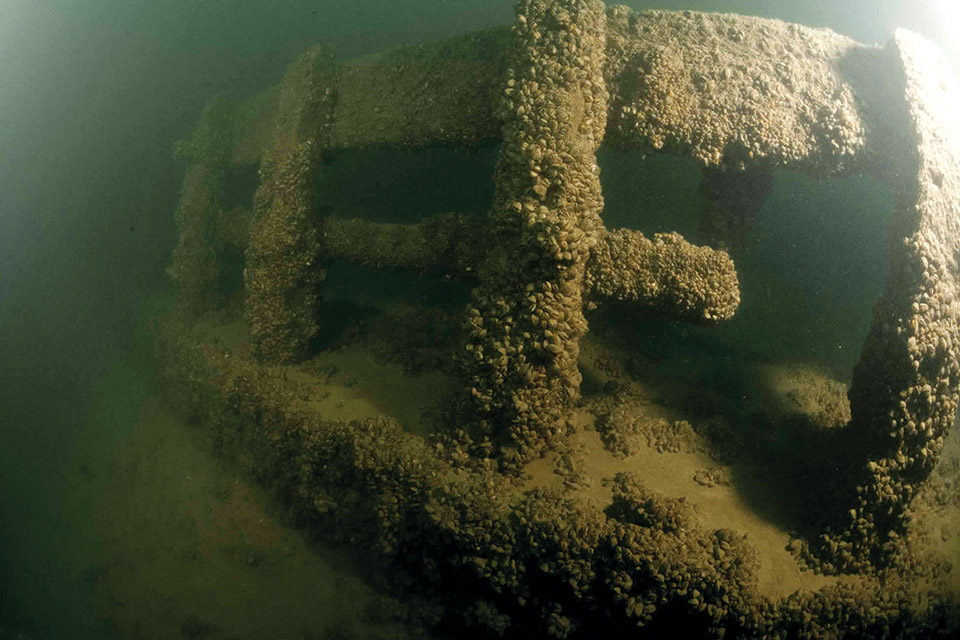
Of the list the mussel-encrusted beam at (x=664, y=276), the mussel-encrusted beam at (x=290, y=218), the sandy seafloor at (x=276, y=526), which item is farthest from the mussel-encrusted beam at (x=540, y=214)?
the mussel-encrusted beam at (x=290, y=218)

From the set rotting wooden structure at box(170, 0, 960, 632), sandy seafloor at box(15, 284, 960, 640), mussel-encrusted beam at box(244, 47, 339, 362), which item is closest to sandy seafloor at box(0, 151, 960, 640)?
sandy seafloor at box(15, 284, 960, 640)

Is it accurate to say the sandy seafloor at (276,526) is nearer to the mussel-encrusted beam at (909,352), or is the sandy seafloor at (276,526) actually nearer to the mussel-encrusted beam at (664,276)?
the mussel-encrusted beam at (909,352)

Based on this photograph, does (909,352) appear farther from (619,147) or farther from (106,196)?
Answer: (106,196)

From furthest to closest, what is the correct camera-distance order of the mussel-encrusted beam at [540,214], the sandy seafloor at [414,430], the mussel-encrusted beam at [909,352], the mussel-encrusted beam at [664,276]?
the sandy seafloor at [414,430] < the mussel-encrusted beam at [664,276] < the mussel-encrusted beam at [909,352] < the mussel-encrusted beam at [540,214]

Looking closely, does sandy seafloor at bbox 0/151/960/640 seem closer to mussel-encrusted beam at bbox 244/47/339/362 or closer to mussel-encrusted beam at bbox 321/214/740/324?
mussel-encrusted beam at bbox 244/47/339/362

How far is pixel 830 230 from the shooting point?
19.3ft

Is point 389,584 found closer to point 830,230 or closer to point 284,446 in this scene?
point 284,446

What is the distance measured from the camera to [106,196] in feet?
28.6

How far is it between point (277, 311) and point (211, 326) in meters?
1.74

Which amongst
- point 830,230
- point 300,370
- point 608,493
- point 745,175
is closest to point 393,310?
point 300,370

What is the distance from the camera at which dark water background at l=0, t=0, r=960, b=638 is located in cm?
589

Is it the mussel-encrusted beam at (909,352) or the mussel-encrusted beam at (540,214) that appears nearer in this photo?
the mussel-encrusted beam at (540,214)

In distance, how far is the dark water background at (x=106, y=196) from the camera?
5.89 meters

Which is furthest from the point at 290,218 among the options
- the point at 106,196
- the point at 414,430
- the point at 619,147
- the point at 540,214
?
the point at 106,196
